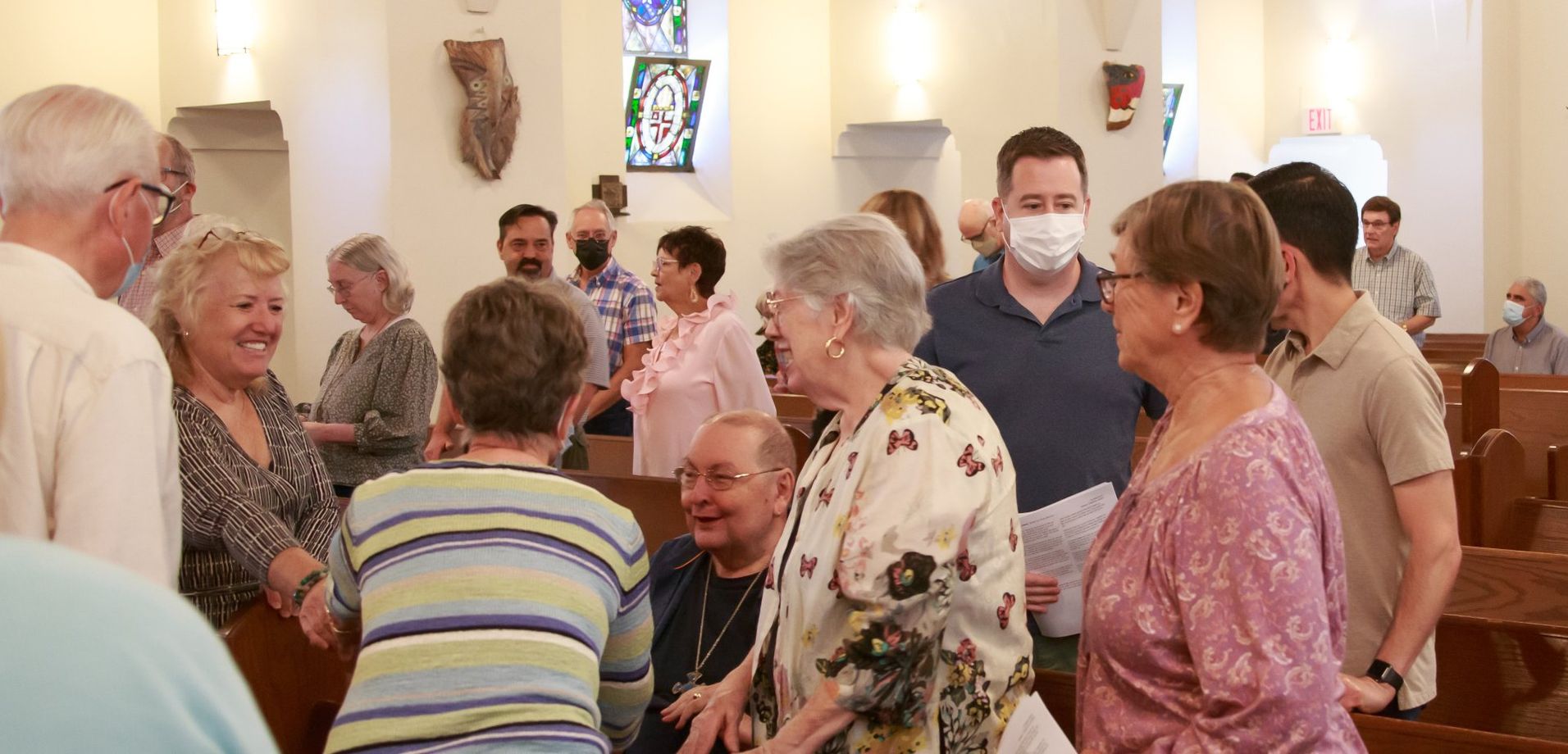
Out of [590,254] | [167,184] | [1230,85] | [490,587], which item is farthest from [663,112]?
[490,587]

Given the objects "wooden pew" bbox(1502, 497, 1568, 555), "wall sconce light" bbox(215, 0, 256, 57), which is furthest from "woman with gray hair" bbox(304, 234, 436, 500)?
"wall sconce light" bbox(215, 0, 256, 57)

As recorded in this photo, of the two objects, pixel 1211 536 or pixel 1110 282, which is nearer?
pixel 1211 536

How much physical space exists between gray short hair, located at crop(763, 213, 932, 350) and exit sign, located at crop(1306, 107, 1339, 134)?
14.5 metres

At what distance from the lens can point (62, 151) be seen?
189 cm

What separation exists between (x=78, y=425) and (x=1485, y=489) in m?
3.77

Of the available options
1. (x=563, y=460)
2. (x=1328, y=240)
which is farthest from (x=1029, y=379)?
(x=563, y=460)

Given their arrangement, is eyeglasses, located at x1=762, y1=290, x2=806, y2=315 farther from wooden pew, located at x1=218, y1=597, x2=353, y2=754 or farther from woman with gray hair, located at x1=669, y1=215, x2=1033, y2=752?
wooden pew, located at x1=218, y1=597, x2=353, y2=754

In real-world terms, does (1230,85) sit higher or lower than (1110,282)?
higher

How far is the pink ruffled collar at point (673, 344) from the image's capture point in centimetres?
454

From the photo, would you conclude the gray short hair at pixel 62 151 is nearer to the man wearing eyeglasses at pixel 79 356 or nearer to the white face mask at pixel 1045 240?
the man wearing eyeglasses at pixel 79 356

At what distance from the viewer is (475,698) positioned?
175cm

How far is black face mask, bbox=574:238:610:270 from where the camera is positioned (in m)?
6.42

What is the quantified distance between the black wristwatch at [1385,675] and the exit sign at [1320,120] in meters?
14.4

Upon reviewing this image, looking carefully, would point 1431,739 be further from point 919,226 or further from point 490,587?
point 919,226
